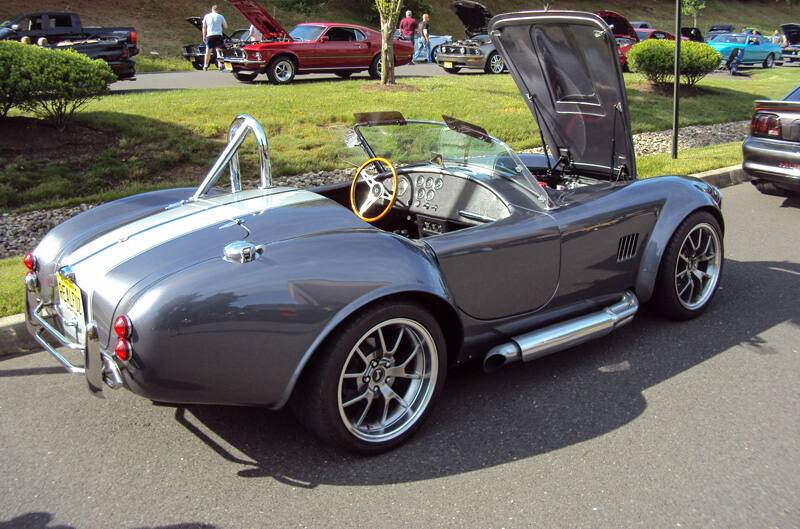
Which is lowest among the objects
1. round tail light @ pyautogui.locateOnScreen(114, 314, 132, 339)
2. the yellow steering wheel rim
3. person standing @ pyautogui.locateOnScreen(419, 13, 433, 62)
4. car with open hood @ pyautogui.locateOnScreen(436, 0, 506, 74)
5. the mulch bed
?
round tail light @ pyautogui.locateOnScreen(114, 314, 132, 339)

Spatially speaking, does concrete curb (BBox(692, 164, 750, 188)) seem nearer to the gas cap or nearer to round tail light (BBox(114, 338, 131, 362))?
the gas cap

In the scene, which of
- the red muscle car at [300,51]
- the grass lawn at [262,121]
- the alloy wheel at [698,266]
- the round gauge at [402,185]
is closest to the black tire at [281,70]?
the red muscle car at [300,51]

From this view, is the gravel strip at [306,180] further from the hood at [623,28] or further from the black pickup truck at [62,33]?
the hood at [623,28]

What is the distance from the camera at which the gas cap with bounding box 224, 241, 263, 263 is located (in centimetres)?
289

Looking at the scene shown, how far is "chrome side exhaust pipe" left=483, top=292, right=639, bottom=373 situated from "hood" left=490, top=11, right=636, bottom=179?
1.16 m

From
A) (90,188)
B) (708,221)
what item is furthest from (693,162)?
(90,188)

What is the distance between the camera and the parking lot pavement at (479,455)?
2746mm

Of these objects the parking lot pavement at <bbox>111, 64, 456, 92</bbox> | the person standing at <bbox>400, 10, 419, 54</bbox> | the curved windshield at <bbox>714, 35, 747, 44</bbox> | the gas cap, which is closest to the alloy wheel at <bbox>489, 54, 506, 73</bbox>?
the parking lot pavement at <bbox>111, 64, 456, 92</bbox>

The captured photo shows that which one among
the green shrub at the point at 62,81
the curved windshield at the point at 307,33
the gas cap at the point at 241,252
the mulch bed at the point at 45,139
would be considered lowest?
the gas cap at the point at 241,252

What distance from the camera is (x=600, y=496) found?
112 inches

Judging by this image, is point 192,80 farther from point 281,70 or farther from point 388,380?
point 388,380

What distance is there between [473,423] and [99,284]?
1.79 metres

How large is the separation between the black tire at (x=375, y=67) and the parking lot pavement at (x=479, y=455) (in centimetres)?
1392

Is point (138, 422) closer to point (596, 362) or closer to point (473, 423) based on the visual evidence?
point (473, 423)
